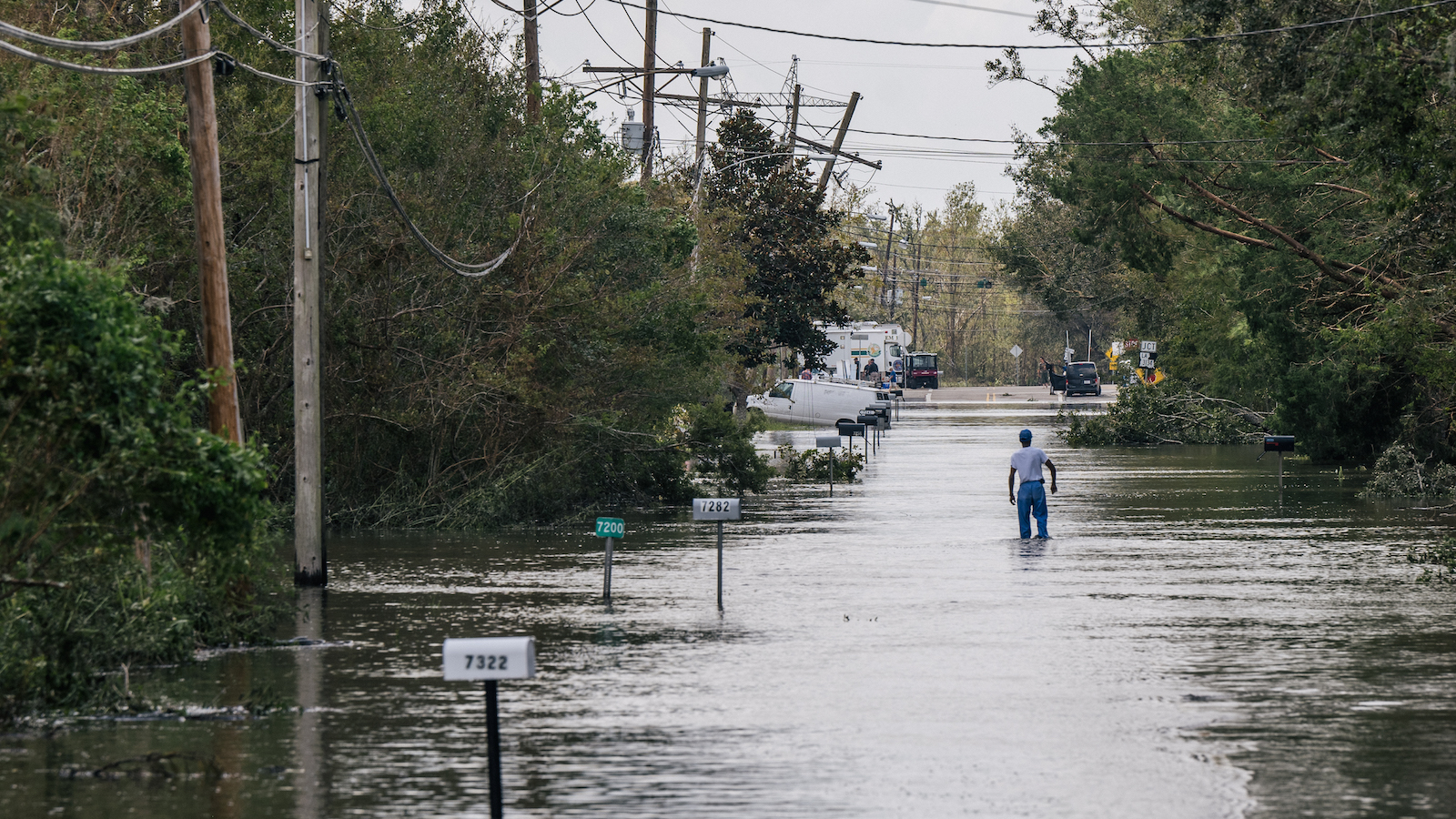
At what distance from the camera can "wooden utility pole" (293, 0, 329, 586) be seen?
18.5 meters

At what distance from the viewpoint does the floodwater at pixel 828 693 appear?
9.41m

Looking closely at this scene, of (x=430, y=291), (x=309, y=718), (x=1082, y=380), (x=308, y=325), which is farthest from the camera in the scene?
(x=1082, y=380)

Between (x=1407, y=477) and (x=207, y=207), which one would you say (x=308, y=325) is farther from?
(x=1407, y=477)

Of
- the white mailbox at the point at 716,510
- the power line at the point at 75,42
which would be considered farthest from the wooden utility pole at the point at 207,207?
the white mailbox at the point at 716,510

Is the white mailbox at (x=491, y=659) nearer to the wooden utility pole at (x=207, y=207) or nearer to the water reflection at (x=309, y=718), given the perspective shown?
the water reflection at (x=309, y=718)

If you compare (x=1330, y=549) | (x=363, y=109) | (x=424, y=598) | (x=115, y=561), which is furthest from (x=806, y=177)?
(x=115, y=561)

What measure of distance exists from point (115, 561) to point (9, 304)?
326 cm

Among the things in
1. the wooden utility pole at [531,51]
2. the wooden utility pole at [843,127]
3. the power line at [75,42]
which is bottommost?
the power line at [75,42]

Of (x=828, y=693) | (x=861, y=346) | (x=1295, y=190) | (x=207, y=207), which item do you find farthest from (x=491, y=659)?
(x=861, y=346)

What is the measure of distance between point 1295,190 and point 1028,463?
1357 cm

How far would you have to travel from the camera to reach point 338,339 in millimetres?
26188

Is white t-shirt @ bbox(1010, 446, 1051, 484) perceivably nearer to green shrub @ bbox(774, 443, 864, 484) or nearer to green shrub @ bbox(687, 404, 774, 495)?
green shrub @ bbox(687, 404, 774, 495)

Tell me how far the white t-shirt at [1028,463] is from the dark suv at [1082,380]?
236 feet

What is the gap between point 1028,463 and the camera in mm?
24672
